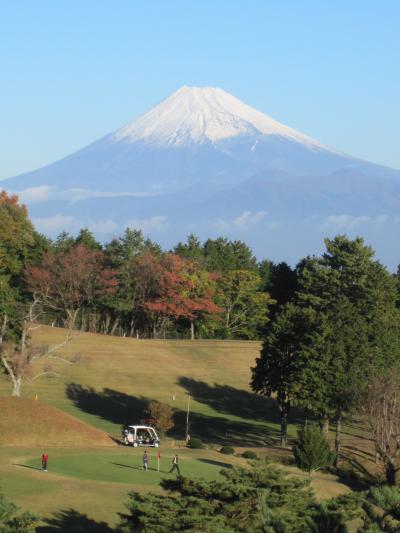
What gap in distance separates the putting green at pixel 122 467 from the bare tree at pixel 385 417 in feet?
34.7

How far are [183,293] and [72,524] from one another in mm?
69542

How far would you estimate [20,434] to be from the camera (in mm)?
70250

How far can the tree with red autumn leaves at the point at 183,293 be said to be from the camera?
118 m

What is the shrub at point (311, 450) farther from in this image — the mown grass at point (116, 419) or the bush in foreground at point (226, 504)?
the bush in foreground at point (226, 504)

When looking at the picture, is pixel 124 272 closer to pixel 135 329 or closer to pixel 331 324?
pixel 135 329

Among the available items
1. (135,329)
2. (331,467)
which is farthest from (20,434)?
(135,329)

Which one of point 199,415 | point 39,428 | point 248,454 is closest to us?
point 248,454

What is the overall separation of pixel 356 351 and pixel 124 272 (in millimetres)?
44044

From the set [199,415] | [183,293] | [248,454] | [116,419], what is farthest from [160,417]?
[183,293]

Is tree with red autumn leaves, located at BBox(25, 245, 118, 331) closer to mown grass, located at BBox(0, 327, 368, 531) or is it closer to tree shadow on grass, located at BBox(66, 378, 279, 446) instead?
mown grass, located at BBox(0, 327, 368, 531)

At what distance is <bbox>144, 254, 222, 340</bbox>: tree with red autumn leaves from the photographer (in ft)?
387

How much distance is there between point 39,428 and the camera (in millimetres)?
71562

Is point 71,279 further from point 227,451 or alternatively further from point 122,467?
point 122,467

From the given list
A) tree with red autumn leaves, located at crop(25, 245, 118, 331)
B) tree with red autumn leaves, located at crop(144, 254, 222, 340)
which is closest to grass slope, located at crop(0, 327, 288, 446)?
tree with red autumn leaves, located at crop(144, 254, 222, 340)
